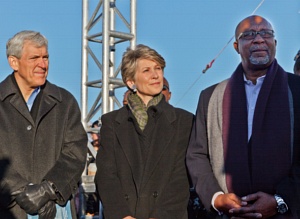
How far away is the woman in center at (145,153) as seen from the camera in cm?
452

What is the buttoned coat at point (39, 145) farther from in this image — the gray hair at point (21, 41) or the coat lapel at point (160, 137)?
the coat lapel at point (160, 137)

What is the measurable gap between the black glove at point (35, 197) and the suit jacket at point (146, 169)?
47cm

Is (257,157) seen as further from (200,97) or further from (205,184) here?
(200,97)

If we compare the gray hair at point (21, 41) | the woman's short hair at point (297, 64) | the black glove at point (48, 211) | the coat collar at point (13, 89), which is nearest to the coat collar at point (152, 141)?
the coat collar at point (13, 89)

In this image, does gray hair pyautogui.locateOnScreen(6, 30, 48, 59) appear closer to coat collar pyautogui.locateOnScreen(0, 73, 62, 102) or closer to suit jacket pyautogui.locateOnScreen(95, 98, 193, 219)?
coat collar pyautogui.locateOnScreen(0, 73, 62, 102)

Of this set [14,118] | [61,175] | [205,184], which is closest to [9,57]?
[14,118]

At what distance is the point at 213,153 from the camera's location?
4199 millimetres

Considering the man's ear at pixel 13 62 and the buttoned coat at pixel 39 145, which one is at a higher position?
the man's ear at pixel 13 62

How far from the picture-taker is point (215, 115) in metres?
4.28

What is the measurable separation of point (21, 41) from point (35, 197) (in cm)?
111

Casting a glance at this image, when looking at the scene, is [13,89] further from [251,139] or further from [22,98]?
[251,139]

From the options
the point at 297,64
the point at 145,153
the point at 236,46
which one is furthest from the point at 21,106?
the point at 297,64

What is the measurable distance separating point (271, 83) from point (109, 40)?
423 centimetres

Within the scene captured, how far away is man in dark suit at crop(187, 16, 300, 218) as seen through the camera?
392 centimetres
